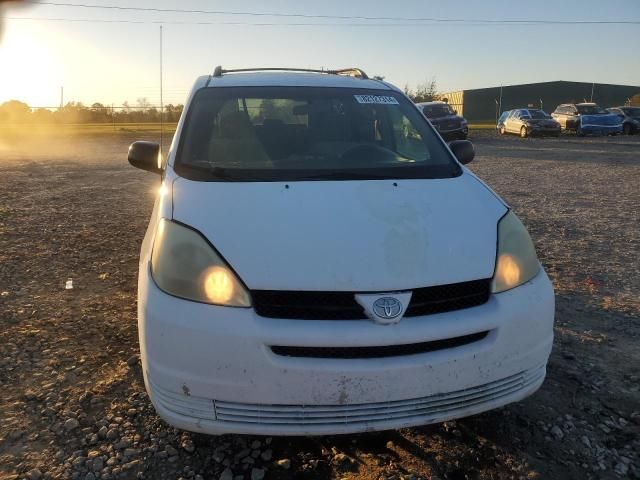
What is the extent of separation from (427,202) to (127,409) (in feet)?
5.90

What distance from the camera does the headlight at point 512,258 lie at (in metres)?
2.37

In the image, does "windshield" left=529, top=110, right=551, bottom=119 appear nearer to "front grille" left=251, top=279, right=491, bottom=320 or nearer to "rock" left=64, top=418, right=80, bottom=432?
"front grille" left=251, top=279, right=491, bottom=320

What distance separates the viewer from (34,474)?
7.63ft

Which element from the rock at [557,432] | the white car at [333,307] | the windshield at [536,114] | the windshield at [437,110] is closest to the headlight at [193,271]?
the white car at [333,307]

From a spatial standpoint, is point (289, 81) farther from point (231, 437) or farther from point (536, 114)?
point (536, 114)

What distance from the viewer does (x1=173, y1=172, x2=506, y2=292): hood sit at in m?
2.20

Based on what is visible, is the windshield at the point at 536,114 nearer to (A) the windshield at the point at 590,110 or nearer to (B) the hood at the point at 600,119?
(B) the hood at the point at 600,119

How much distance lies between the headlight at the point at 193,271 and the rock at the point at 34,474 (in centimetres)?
94

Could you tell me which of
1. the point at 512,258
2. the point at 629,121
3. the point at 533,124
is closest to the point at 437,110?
the point at 533,124

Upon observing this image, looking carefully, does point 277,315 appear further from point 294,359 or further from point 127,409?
point 127,409

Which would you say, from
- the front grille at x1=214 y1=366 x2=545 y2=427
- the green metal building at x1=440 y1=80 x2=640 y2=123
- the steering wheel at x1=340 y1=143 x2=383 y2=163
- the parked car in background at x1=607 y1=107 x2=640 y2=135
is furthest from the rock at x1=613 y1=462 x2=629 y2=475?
the green metal building at x1=440 y1=80 x2=640 y2=123

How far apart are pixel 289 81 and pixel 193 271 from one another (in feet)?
6.68

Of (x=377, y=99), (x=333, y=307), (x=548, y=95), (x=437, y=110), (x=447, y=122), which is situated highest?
(x=548, y=95)

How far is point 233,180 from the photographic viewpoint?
285cm
